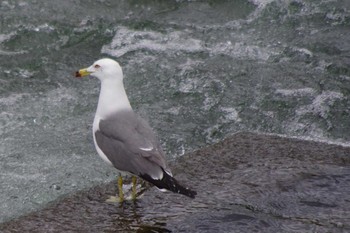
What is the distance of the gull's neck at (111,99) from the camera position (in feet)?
14.5

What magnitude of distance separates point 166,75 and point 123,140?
96.0 inches

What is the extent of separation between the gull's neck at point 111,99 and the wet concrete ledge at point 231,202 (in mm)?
420

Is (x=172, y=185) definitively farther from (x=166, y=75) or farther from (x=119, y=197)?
(x=166, y=75)

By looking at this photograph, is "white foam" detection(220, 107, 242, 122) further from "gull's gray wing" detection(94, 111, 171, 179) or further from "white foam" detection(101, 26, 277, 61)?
"gull's gray wing" detection(94, 111, 171, 179)

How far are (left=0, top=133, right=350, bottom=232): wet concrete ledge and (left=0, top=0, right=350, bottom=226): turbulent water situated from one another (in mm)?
458

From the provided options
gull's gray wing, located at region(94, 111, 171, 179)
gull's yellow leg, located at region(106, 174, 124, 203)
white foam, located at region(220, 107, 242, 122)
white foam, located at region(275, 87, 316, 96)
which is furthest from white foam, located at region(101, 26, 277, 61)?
gull's yellow leg, located at region(106, 174, 124, 203)

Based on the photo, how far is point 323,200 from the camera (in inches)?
160

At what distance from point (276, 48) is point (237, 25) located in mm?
624

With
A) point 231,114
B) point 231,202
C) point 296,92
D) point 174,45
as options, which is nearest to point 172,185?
point 231,202

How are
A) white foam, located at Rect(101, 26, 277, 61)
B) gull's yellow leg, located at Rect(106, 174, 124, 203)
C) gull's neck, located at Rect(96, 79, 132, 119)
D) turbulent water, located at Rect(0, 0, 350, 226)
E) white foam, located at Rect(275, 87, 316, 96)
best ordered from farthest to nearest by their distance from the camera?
white foam, located at Rect(101, 26, 277, 61), white foam, located at Rect(275, 87, 316, 96), turbulent water, located at Rect(0, 0, 350, 226), gull's neck, located at Rect(96, 79, 132, 119), gull's yellow leg, located at Rect(106, 174, 124, 203)

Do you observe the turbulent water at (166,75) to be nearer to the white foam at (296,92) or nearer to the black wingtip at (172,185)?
the white foam at (296,92)

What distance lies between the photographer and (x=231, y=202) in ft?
13.2

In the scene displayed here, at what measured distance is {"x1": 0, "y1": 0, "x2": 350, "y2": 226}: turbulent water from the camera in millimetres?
5281

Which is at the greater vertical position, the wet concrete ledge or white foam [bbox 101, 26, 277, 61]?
white foam [bbox 101, 26, 277, 61]
